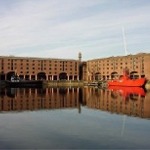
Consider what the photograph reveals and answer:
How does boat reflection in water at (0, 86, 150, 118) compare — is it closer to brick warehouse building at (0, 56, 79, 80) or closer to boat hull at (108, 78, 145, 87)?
boat hull at (108, 78, 145, 87)

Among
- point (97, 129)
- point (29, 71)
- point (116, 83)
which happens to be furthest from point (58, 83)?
point (97, 129)

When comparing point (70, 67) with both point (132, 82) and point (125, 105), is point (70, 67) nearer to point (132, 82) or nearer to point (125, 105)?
point (132, 82)

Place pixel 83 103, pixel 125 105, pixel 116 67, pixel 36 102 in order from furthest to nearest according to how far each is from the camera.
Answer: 1. pixel 116 67
2. pixel 36 102
3. pixel 83 103
4. pixel 125 105

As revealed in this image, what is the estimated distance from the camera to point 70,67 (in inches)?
6171

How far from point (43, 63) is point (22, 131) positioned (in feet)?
430

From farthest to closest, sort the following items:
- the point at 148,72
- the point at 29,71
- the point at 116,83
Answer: the point at 29,71, the point at 148,72, the point at 116,83

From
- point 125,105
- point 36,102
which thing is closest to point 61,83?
point 36,102

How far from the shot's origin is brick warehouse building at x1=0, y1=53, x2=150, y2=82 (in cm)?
13539

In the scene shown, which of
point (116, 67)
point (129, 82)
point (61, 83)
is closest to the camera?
point (129, 82)

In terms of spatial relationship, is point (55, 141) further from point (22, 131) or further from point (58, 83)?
point (58, 83)

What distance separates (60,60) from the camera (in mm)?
155875

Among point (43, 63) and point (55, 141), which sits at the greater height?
point (43, 63)

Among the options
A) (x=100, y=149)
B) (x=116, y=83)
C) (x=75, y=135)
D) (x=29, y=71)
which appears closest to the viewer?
(x=100, y=149)

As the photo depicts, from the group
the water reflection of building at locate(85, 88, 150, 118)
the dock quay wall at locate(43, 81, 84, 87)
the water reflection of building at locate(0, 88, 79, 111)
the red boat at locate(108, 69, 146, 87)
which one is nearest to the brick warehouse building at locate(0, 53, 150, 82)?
the dock quay wall at locate(43, 81, 84, 87)
